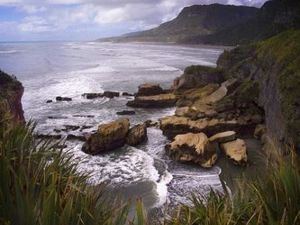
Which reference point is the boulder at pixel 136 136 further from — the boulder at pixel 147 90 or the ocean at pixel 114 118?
the boulder at pixel 147 90

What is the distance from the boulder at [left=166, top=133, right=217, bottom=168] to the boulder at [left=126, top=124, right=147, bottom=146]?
2.96 m

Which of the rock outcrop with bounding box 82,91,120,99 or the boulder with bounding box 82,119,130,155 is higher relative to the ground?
the boulder with bounding box 82,119,130,155

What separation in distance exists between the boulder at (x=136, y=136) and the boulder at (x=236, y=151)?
5.18 meters

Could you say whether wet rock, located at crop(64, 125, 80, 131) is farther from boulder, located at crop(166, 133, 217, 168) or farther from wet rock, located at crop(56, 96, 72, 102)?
wet rock, located at crop(56, 96, 72, 102)

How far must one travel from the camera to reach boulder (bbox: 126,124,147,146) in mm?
26953

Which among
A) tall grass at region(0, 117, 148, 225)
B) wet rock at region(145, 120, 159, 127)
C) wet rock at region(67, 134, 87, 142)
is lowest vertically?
wet rock at region(145, 120, 159, 127)

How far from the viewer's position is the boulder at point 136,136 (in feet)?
88.4

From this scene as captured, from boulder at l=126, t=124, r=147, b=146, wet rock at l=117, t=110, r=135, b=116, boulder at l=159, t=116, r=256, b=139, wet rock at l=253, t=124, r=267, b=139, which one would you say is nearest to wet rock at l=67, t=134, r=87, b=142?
boulder at l=126, t=124, r=147, b=146

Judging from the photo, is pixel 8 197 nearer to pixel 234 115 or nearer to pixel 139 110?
pixel 234 115

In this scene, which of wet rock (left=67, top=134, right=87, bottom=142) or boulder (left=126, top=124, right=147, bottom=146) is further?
wet rock (left=67, top=134, right=87, bottom=142)

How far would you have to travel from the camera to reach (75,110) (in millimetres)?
39812

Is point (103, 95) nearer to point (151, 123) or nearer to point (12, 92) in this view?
point (151, 123)

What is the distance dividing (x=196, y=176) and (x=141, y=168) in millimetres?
2963

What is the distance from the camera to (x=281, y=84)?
926 inches
